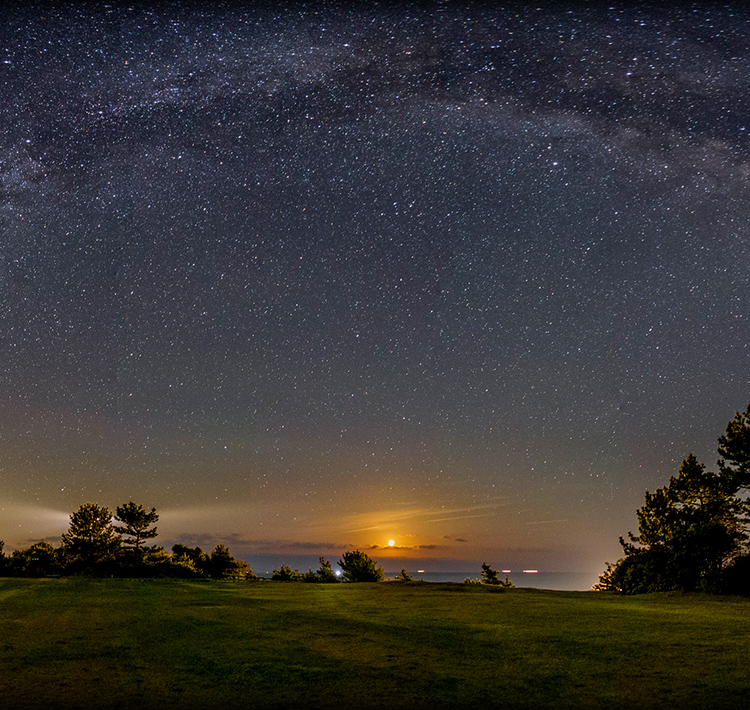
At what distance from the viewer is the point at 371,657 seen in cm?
1031

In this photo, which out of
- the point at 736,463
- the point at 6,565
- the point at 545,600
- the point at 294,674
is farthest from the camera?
the point at 6,565

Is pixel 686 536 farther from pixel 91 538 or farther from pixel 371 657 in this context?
pixel 91 538

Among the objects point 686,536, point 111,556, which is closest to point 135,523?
point 111,556

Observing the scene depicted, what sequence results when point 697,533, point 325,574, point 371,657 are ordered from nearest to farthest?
point 371,657 → point 697,533 → point 325,574

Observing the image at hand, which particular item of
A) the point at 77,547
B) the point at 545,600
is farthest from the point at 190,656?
the point at 77,547

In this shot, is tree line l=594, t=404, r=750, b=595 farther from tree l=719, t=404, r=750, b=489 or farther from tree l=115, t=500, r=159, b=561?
tree l=115, t=500, r=159, b=561

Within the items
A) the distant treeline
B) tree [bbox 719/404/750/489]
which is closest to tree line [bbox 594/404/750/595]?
tree [bbox 719/404/750/489]

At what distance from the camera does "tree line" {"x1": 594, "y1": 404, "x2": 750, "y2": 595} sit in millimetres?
27017

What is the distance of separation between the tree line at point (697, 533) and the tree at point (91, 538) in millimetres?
45689

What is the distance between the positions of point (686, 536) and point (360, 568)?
114 feet

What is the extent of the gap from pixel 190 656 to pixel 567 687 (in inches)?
252

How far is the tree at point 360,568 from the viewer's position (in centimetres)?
5559

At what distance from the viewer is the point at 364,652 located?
10.8m

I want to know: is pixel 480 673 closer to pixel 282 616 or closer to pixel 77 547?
pixel 282 616
